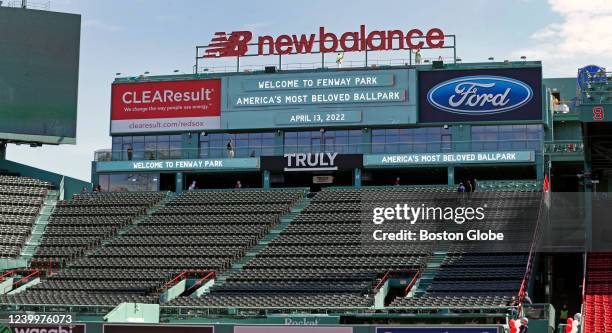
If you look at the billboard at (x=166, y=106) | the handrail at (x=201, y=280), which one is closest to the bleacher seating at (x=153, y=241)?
the handrail at (x=201, y=280)

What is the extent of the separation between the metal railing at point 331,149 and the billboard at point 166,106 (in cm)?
142

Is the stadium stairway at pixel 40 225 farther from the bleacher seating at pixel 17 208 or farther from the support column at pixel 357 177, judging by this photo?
the support column at pixel 357 177

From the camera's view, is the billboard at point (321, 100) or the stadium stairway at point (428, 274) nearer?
the stadium stairway at point (428, 274)

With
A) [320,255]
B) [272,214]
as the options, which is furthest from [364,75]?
[320,255]

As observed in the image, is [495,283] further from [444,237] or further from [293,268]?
[293,268]

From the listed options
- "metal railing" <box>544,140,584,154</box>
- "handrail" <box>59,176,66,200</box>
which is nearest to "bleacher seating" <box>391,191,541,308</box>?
"metal railing" <box>544,140,584,154</box>

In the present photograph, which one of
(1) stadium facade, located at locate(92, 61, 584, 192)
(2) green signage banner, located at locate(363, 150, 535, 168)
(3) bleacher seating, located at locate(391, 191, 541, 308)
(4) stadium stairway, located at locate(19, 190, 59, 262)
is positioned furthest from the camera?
(1) stadium facade, located at locate(92, 61, 584, 192)

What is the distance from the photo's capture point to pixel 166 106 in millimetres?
63125

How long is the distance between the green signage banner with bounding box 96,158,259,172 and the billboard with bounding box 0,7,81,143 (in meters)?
3.42

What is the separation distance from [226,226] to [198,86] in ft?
37.2

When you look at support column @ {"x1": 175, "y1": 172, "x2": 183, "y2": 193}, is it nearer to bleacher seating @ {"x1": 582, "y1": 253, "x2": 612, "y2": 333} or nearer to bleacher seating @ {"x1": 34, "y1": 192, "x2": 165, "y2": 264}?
bleacher seating @ {"x1": 34, "y1": 192, "x2": 165, "y2": 264}

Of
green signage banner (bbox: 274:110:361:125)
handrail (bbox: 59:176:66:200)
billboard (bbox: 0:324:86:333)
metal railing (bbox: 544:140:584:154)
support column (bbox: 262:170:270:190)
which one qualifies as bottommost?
billboard (bbox: 0:324:86:333)

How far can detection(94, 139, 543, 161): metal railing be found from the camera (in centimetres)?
5756

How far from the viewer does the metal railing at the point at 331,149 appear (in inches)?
2266
